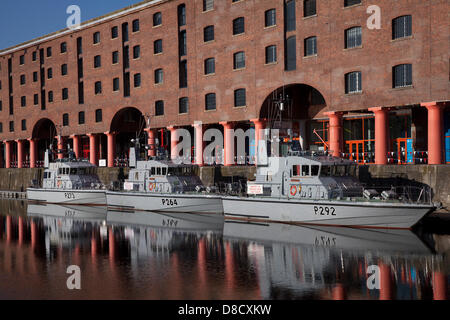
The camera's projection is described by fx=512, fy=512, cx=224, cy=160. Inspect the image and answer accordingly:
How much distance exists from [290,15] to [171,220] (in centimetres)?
1788

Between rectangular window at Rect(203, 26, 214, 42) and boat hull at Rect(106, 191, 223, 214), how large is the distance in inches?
597

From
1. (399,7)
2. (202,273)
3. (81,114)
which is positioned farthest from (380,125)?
(81,114)

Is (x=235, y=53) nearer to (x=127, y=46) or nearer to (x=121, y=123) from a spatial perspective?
(x=127, y=46)

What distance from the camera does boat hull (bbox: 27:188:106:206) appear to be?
125 feet

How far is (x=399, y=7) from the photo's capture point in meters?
31.4

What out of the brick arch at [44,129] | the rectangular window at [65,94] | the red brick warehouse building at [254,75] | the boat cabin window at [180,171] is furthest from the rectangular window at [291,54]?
the brick arch at [44,129]

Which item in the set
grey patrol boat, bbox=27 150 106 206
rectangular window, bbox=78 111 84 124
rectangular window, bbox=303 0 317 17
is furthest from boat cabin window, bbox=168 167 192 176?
rectangular window, bbox=78 111 84 124

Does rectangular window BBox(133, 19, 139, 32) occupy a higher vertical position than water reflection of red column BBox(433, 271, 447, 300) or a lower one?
higher

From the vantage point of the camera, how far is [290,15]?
3731 cm

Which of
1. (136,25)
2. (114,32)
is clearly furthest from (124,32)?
(136,25)

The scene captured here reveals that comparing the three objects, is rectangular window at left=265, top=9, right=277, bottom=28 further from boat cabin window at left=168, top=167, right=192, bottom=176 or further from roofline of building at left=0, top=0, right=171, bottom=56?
boat cabin window at left=168, top=167, right=192, bottom=176

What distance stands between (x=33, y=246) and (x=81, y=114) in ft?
109

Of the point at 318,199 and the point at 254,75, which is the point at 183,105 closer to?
the point at 254,75

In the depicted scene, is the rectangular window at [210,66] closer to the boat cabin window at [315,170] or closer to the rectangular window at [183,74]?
the rectangular window at [183,74]
